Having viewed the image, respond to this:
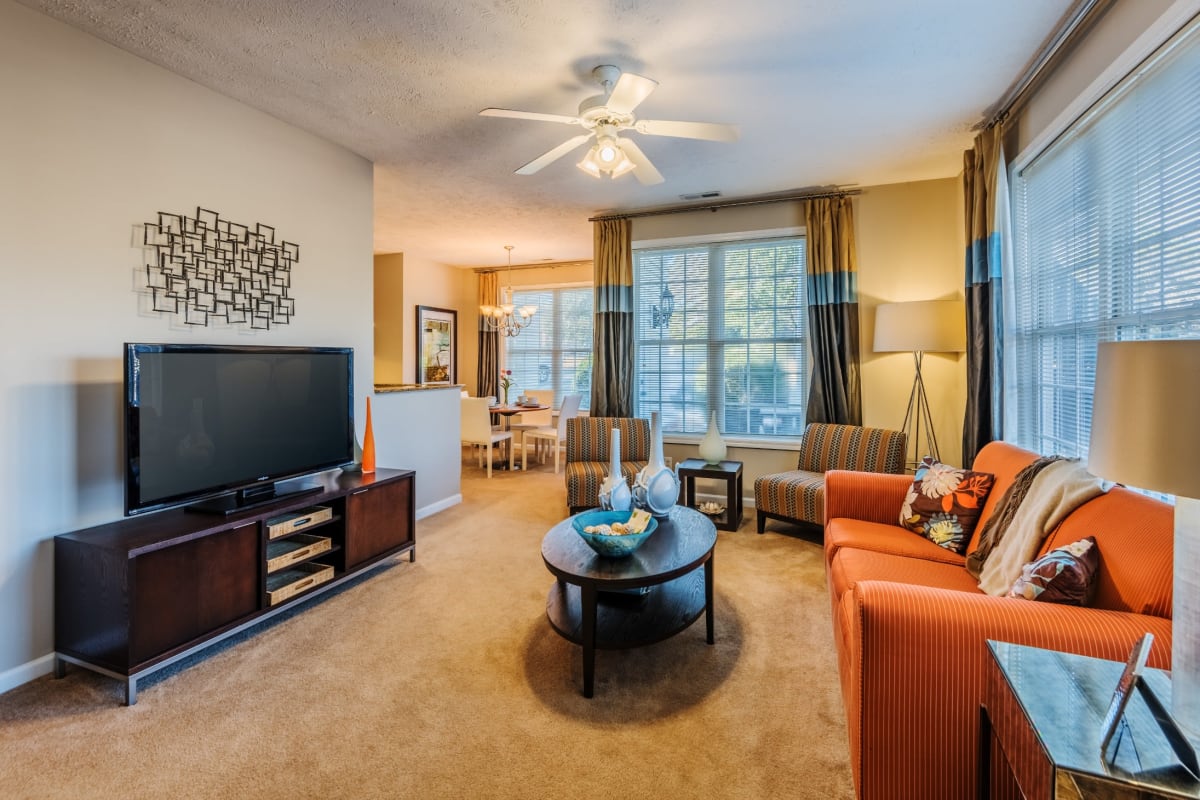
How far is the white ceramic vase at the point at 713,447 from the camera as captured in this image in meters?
4.22

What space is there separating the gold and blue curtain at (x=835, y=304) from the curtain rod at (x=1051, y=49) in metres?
1.24

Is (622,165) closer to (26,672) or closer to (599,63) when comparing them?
(599,63)

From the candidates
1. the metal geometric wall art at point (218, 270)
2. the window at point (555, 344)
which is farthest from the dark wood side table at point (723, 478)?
the window at point (555, 344)

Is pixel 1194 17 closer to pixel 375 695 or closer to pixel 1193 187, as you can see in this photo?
pixel 1193 187

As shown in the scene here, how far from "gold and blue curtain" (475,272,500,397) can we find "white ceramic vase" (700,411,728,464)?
3940 millimetres

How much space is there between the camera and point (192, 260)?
2.62 metres

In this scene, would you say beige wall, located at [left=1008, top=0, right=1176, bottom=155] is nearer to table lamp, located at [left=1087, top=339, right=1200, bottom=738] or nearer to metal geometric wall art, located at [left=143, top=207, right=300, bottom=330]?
table lamp, located at [left=1087, top=339, right=1200, bottom=738]

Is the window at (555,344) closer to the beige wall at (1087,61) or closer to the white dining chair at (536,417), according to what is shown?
the white dining chair at (536,417)

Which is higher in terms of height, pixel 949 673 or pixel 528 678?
pixel 949 673

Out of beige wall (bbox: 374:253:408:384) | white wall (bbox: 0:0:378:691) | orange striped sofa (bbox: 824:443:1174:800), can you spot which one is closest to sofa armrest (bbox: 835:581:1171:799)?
orange striped sofa (bbox: 824:443:1174:800)

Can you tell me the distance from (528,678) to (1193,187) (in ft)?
9.06

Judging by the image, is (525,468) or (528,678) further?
(525,468)

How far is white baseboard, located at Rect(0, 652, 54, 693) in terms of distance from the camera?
2.03m

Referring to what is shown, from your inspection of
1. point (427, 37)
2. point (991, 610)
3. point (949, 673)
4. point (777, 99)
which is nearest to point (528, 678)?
point (949, 673)
